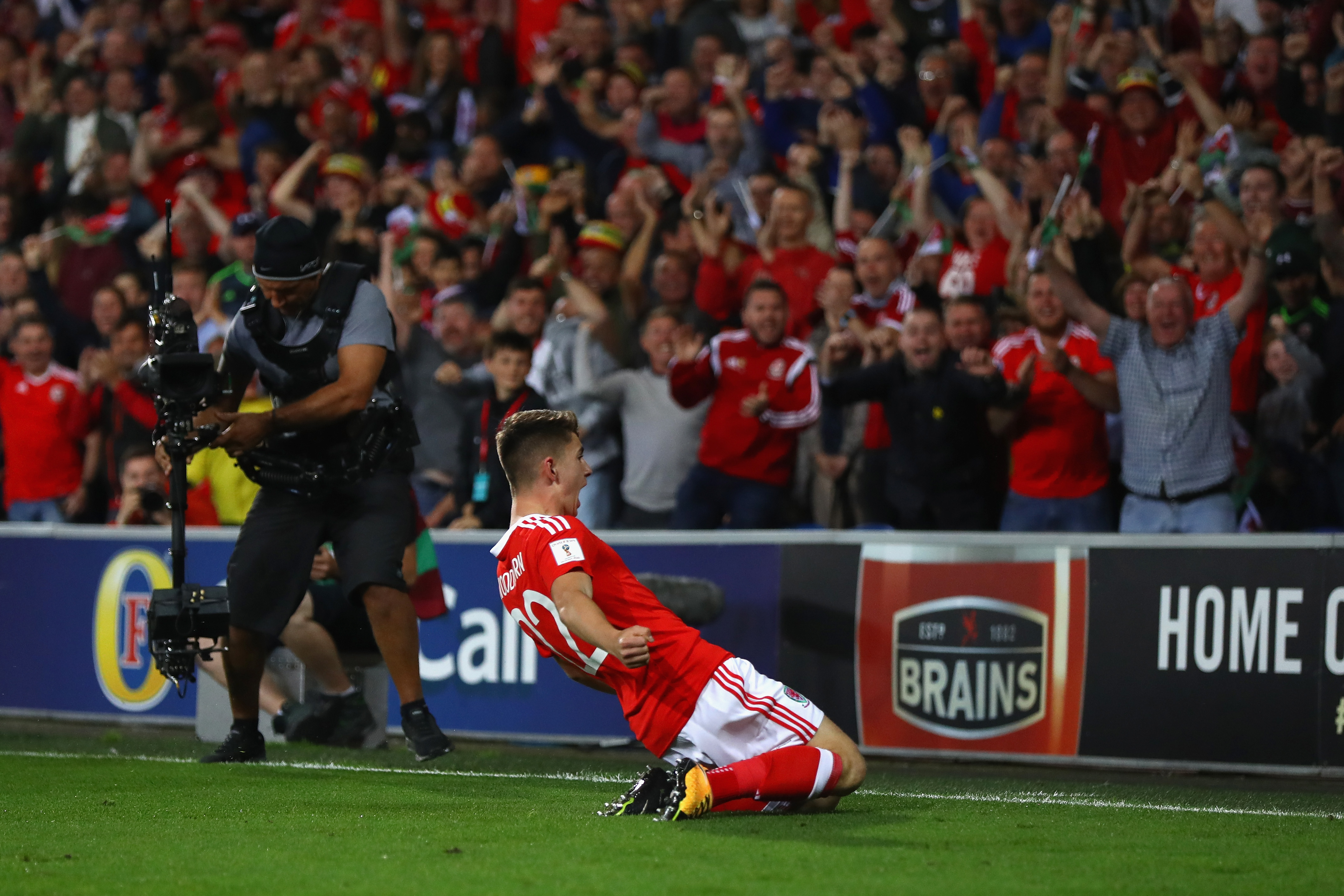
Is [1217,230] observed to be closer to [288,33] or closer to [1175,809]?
[1175,809]

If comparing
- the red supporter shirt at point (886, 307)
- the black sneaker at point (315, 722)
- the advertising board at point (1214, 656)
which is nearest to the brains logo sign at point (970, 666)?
the advertising board at point (1214, 656)

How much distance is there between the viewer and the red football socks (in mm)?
5387

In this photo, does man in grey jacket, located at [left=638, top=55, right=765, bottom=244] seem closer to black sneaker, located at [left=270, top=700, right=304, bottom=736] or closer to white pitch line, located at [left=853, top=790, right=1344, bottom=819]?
black sneaker, located at [left=270, top=700, right=304, bottom=736]

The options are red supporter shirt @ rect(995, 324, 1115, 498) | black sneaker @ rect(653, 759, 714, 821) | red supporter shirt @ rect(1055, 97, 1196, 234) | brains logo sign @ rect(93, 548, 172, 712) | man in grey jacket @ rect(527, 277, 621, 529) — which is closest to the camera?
black sneaker @ rect(653, 759, 714, 821)

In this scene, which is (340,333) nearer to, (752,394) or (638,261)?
(752,394)

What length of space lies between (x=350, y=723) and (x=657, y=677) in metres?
3.46

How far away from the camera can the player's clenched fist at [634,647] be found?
16.2 feet

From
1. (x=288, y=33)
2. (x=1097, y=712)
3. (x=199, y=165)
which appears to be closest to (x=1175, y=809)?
(x=1097, y=712)

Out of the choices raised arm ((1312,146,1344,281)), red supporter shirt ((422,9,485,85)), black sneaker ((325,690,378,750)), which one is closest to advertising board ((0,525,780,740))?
black sneaker ((325,690,378,750))

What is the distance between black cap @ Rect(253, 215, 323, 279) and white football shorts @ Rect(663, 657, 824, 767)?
8.97 ft

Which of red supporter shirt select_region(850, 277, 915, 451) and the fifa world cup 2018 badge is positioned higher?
red supporter shirt select_region(850, 277, 915, 451)

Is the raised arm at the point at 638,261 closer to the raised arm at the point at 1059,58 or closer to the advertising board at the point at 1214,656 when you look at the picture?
the raised arm at the point at 1059,58

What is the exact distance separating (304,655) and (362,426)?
67.9 inches

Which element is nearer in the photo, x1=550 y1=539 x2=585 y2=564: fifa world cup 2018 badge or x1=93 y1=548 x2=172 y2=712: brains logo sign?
x1=550 y1=539 x2=585 y2=564: fifa world cup 2018 badge
